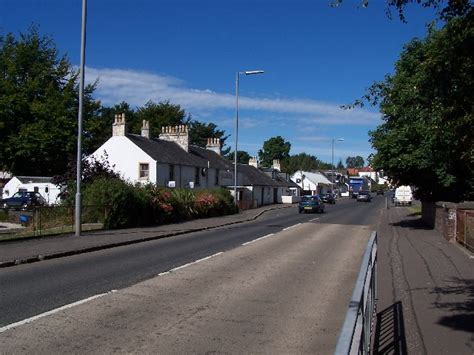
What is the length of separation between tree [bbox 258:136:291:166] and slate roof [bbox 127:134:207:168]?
86562mm

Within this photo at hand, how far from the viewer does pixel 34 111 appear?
177ft

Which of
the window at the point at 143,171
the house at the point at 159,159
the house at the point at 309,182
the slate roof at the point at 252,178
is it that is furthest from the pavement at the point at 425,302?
the house at the point at 309,182

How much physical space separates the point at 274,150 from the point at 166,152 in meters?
92.8

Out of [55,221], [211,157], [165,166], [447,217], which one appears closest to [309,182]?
[211,157]

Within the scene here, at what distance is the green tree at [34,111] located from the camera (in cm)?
5353

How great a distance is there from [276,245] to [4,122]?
4351cm

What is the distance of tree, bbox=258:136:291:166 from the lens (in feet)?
453

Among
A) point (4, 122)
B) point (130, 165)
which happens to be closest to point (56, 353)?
point (130, 165)

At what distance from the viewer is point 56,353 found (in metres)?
5.88

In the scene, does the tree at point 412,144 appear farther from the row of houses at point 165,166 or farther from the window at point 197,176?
the window at point 197,176

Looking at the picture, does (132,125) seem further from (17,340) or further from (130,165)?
(17,340)

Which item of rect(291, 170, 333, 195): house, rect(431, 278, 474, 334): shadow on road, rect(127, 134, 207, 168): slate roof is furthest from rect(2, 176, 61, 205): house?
rect(291, 170, 333, 195): house

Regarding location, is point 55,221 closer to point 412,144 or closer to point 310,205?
point 412,144

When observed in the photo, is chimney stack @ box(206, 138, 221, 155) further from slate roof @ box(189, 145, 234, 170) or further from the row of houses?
slate roof @ box(189, 145, 234, 170)
